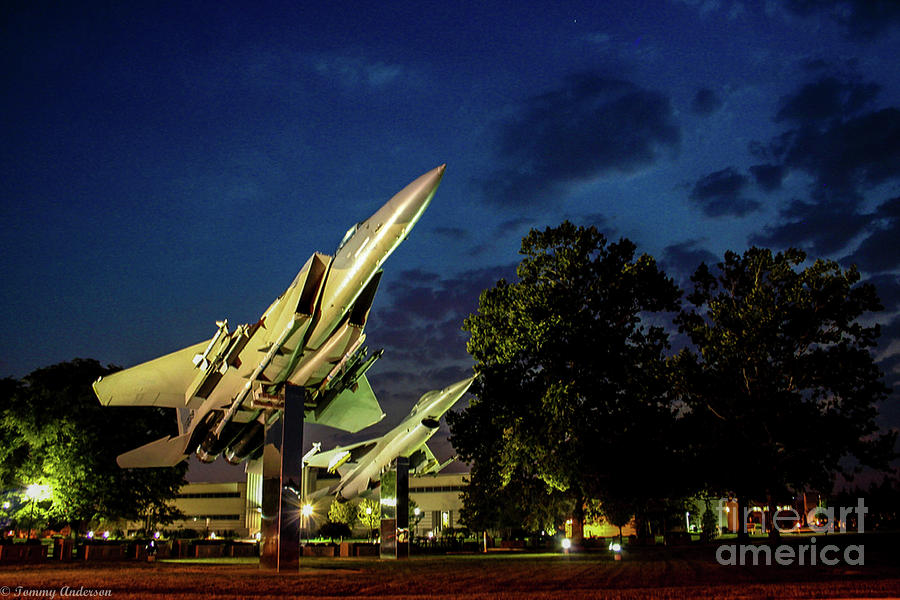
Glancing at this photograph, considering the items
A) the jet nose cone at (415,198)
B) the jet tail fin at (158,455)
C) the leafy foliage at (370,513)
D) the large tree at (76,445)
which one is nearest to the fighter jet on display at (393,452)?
the jet tail fin at (158,455)

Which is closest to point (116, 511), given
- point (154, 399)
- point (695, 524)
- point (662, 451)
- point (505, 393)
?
point (154, 399)

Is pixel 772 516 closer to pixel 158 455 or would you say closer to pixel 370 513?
pixel 158 455

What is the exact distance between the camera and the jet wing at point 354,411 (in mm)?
28164

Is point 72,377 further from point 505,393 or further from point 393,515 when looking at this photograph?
point 505,393

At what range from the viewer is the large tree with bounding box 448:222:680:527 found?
3334cm

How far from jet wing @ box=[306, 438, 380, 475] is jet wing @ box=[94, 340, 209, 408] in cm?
1062

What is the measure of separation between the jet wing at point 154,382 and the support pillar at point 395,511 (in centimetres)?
945

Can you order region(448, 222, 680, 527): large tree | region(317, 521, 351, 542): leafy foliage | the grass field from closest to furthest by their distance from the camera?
the grass field, region(448, 222, 680, 527): large tree, region(317, 521, 351, 542): leafy foliage

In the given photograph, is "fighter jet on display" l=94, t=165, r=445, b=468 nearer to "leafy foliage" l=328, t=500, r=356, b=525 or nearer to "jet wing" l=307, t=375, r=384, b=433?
"jet wing" l=307, t=375, r=384, b=433

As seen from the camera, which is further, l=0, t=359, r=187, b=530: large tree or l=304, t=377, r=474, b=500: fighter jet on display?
l=0, t=359, r=187, b=530: large tree

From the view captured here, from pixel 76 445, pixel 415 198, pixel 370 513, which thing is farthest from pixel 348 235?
pixel 370 513

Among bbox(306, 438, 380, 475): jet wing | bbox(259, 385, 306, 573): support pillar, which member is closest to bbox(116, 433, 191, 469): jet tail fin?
bbox(259, 385, 306, 573): support pillar

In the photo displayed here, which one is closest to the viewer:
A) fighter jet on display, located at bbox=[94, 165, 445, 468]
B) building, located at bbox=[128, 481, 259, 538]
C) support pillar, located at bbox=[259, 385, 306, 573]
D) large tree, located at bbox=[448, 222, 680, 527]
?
fighter jet on display, located at bbox=[94, 165, 445, 468]

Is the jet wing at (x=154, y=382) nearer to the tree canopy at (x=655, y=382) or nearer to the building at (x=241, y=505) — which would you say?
the tree canopy at (x=655, y=382)
